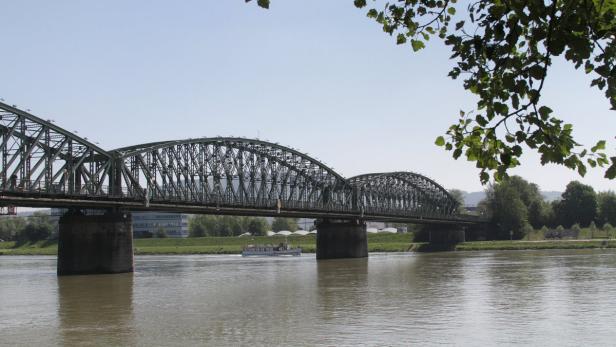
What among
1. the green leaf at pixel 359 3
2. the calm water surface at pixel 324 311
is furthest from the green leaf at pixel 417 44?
the calm water surface at pixel 324 311

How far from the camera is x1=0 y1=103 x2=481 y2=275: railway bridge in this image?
73062mm

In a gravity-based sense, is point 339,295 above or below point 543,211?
below

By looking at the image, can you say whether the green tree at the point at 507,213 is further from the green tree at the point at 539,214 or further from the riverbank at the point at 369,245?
the riverbank at the point at 369,245

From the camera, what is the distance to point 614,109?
8211 mm

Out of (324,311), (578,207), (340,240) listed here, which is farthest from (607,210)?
(324,311)

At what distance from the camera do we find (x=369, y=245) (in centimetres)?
16575

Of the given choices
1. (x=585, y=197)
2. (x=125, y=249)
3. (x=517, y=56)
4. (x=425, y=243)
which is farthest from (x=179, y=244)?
(x=517, y=56)

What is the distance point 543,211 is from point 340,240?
71.9 meters

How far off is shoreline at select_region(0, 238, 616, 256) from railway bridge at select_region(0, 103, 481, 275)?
27.2 ft

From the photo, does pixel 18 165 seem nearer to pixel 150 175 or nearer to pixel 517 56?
pixel 150 175

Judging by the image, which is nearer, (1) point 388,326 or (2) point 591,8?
(2) point 591,8

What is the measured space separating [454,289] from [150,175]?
51.7 metres

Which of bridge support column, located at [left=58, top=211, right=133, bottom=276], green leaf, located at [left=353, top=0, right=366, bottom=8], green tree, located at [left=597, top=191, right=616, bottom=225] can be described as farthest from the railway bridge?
green leaf, located at [left=353, top=0, right=366, bottom=8]

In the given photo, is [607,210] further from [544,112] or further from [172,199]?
[544,112]
